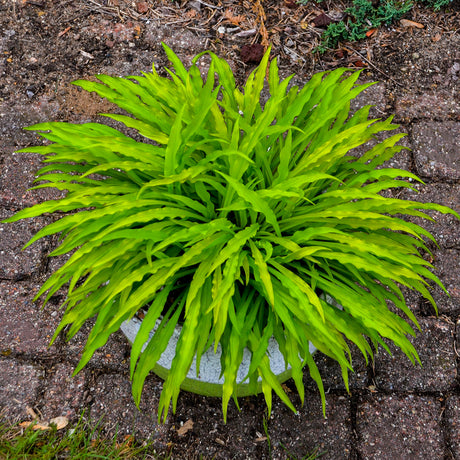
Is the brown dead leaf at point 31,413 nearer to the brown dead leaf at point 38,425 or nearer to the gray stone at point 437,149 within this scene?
the brown dead leaf at point 38,425

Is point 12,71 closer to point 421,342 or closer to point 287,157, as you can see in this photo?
point 287,157

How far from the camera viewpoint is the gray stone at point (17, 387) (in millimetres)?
2166

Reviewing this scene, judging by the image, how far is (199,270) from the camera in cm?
154

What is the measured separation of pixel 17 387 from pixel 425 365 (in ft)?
5.54

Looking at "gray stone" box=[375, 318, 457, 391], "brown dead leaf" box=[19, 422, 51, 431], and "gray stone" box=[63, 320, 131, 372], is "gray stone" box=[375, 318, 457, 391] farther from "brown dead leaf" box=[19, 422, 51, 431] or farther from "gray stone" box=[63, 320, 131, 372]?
"brown dead leaf" box=[19, 422, 51, 431]

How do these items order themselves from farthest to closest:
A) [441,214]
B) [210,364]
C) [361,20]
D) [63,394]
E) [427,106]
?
[361,20] → [427,106] → [441,214] → [63,394] → [210,364]

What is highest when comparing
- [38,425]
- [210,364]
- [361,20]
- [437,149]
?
[361,20]

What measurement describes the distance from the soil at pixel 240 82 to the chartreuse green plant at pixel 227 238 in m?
0.58

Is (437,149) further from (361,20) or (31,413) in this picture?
(31,413)

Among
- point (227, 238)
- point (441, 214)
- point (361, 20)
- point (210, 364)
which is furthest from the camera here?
point (361, 20)

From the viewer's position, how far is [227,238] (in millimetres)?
1592

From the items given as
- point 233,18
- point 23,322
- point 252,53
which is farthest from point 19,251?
point 233,18

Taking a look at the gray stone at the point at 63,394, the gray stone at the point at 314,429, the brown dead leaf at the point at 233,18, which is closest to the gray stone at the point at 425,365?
the gray stone at the point at 314,429

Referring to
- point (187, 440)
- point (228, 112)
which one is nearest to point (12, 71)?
point (228, 112)
